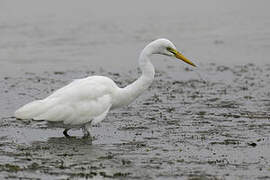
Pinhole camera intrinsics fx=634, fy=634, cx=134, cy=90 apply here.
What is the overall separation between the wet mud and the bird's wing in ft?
1.50

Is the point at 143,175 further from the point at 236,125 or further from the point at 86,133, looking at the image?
the point at 236,125

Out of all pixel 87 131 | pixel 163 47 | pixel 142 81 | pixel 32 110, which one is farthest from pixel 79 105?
pixel 163 47

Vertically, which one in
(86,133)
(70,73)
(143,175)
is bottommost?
(143,175)

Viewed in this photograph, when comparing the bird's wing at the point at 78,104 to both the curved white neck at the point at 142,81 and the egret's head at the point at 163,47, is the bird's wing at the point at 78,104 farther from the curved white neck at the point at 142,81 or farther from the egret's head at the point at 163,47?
the egret's head at the point at 163,47

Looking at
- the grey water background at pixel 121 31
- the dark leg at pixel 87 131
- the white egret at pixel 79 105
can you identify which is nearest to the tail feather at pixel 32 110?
the white egret at pixel 79 105

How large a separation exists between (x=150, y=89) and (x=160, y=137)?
4.81 meters

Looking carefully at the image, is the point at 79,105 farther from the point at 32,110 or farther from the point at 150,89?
the point at 150,89

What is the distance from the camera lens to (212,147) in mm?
10328

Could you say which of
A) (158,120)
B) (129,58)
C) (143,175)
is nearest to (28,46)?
(129,58)

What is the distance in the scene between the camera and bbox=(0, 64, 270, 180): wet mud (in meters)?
8.98

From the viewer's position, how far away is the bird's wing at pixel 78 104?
10750 millimetres

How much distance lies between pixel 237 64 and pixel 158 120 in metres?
7.54

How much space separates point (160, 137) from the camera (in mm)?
11078

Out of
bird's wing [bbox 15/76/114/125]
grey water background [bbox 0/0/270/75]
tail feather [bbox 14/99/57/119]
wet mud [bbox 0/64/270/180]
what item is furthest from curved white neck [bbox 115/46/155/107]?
grey water background [bbox 0/0/270/75]
